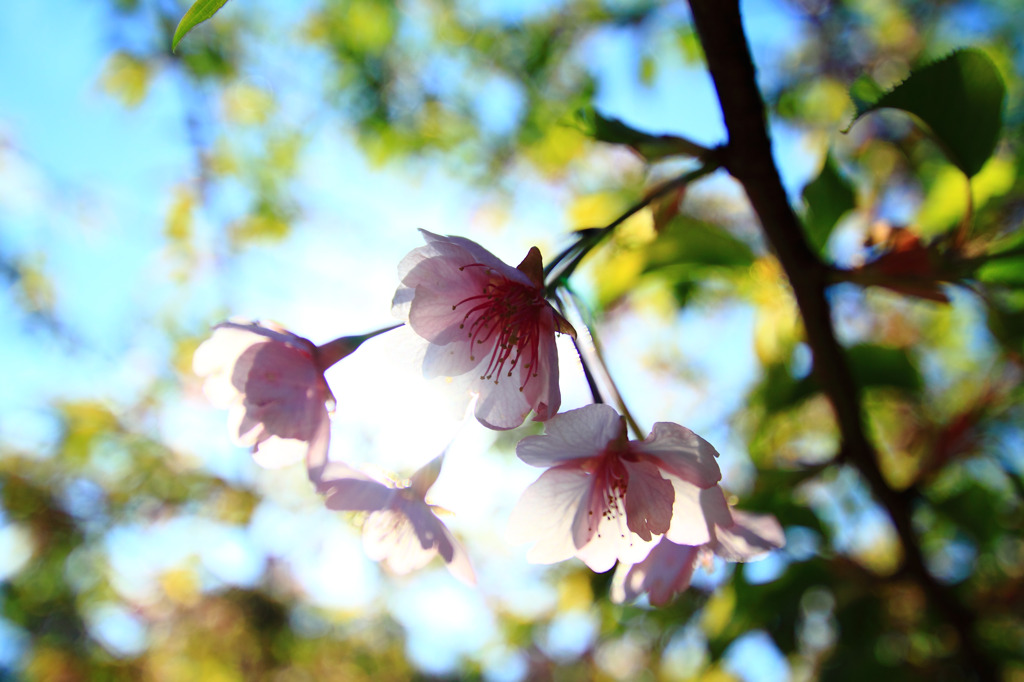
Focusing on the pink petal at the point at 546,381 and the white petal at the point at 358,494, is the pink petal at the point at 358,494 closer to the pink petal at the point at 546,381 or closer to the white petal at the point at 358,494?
the white petal at the point at 358,494

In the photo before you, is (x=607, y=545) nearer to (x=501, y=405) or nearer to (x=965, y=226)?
(x=501, y=405)

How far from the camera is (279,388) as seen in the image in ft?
1.85

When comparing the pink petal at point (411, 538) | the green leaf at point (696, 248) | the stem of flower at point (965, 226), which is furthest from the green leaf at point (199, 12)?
the stem of flower at point (965, 226)

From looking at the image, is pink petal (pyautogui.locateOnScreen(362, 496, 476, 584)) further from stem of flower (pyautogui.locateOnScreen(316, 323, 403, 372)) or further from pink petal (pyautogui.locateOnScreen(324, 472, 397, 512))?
stem of flower (pyautogui.locateOnScreen(316, 323, 403, 372))

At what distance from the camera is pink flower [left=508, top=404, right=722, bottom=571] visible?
1.63ft

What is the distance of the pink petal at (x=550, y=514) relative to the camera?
542mm

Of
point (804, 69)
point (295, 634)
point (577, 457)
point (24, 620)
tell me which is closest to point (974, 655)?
point (577, 457)

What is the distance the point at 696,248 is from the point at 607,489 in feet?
1.81

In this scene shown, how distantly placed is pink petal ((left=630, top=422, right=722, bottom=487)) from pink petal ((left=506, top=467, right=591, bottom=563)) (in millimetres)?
69

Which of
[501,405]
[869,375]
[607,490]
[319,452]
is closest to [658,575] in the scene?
[607,490]

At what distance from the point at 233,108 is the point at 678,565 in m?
2.83

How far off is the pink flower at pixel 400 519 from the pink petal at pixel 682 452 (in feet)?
0.68

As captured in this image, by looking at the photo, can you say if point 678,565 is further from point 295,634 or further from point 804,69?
point 295,634

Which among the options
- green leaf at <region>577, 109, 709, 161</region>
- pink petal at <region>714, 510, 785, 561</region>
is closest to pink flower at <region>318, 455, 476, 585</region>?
pink petal at <region>714, 510, 785, 561</region>
